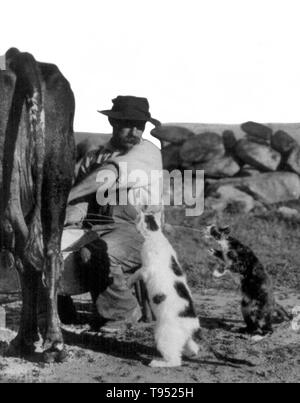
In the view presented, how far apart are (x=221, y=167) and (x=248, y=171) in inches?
19.7

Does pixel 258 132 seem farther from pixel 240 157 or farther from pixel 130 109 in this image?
pixel 130 109

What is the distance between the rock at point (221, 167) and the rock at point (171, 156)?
1.50ft

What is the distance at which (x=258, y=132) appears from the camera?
12.2 metres

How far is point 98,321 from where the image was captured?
5602 mm

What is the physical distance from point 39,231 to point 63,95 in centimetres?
95

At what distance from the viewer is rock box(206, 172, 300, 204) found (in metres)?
11.7

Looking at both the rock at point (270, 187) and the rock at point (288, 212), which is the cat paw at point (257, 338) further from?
the rock at point (270, 187)

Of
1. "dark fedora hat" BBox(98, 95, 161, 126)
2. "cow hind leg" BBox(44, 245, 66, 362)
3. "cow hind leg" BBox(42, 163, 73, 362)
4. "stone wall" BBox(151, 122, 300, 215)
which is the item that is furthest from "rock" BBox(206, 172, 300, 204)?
"cow hind leg" BBox(44, 245, 66, 362)

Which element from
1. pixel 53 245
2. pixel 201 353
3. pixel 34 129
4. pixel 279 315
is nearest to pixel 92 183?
pixel 53 245

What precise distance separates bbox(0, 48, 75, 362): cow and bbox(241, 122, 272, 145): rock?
794cm

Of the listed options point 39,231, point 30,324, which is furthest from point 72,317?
point 39,231

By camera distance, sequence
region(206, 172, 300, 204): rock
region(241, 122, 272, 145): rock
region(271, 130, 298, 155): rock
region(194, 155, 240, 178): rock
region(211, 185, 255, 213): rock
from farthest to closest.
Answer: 1. region(194, 155, 240, 178): rock
2. region(241, 122, 272, 145): rock
3. region(271, 130, 298, 155): rock
4. region(206, 172, 300, 204): rock
5. region(211, 185, 255, 213): rock

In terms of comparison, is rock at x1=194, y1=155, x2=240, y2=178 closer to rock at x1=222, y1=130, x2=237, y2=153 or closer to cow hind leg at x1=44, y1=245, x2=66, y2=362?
rock at x1=222, y1=130, x2=237, y2=153

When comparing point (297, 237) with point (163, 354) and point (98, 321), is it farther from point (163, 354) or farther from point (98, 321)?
point (163, 354)
